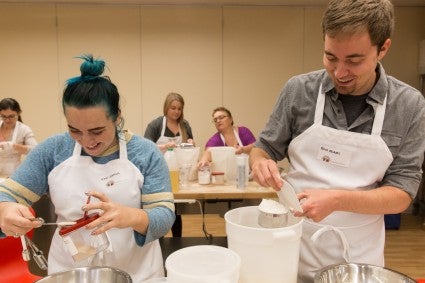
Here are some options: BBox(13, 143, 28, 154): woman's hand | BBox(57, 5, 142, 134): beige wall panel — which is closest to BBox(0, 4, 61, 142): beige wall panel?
BBox(57, 5, 142, 134): beige wall panel

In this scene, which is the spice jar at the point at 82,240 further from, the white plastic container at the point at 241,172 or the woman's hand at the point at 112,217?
the white plastic container at the point at 241,172

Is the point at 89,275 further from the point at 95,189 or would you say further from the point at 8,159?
the point at 8,159

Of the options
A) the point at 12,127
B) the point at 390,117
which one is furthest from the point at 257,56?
the point at 390,117

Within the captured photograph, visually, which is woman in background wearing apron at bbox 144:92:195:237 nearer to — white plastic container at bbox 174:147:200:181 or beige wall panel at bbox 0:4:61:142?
white plastic container at bbox 174:147:200:181

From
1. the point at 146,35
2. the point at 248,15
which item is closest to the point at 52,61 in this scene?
the point at 146,35

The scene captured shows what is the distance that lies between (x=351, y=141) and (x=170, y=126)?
10.2 ft

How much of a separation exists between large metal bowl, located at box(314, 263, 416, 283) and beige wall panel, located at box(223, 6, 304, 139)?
418cm

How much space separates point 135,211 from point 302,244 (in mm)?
582

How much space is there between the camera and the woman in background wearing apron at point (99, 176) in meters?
1.17

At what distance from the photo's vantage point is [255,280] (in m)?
1.00

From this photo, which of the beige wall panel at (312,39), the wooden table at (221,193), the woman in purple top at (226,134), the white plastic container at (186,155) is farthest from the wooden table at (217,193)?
the beige wall panel at (312,39)

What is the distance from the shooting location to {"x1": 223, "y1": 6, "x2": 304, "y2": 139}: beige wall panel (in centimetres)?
502

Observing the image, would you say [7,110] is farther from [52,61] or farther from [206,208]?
[206,208]

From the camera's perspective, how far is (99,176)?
1.25m
